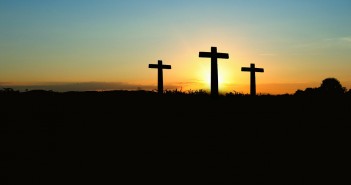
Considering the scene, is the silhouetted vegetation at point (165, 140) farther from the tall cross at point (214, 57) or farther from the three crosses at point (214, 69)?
the tall cross at point (214, 57)

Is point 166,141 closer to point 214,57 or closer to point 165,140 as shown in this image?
point 165,140

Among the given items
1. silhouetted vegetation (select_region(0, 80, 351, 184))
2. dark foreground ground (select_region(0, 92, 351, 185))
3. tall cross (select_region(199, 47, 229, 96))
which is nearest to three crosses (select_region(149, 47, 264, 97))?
tall cross (select_region(199, 47, 229, 96))

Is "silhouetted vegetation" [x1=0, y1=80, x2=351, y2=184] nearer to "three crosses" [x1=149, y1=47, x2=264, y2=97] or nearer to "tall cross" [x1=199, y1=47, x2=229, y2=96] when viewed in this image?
"three crosses" [x1=149, y1=47, x2=264, y2=97]

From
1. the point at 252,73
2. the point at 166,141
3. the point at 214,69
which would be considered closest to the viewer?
the point at 166,141

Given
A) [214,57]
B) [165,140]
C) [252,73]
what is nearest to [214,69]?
[214,57]

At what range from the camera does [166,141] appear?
1198cm

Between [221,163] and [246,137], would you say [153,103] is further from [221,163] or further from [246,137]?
[221,163]

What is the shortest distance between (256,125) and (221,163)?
4.20 m

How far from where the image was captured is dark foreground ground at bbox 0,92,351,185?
9.63 meters

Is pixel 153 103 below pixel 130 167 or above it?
above

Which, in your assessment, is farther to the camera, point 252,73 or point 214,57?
point 252,73

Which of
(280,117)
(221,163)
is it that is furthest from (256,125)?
(221,163)

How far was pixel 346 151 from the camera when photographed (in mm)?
12078

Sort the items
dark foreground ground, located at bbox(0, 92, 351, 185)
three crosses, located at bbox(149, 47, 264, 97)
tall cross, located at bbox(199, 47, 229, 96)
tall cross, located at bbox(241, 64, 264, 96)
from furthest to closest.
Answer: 1. tall cross, located at bbox(241, 64, 264, 96)
2. tall cross, located at bbox(199, 47, 229, 96)
3. three crosses, located at bbox(149, 47, 264, 97)
4. dark foreground ground, located at bbox(0, 92, 351, 185)
